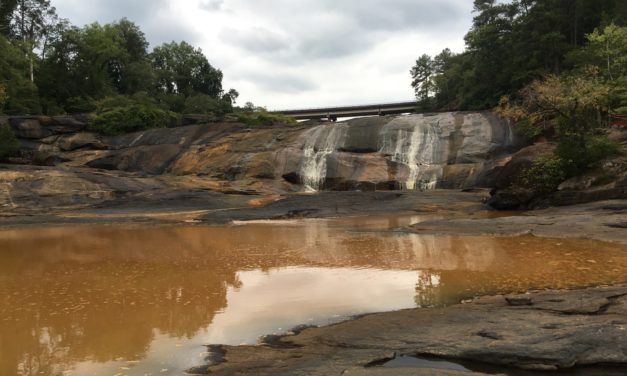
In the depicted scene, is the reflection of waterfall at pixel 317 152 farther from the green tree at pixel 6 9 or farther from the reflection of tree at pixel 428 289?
the green tree at pixel 6 9

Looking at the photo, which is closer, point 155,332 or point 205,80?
point 155,332

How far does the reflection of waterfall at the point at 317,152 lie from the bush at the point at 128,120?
17084 millimetres

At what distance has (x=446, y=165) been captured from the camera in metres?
33.4

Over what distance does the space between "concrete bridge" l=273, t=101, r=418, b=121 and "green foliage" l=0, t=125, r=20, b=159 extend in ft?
121

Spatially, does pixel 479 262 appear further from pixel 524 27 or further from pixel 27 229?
pixel 524 27

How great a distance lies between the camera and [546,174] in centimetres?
2128

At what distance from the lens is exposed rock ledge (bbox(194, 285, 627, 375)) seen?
502 cm

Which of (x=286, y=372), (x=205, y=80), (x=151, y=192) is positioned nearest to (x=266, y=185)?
(x=151, y=192)

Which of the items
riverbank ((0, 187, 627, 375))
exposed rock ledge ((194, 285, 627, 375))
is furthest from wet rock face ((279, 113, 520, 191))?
exposed rock ledge ((194, 285, 627, 375))

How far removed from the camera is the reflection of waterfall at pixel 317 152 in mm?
34562

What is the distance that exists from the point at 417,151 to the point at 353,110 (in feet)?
113

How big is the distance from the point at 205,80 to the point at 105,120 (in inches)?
1338

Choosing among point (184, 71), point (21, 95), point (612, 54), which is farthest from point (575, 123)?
point (184, 71)

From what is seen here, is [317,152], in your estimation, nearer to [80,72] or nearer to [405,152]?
[405,152]
